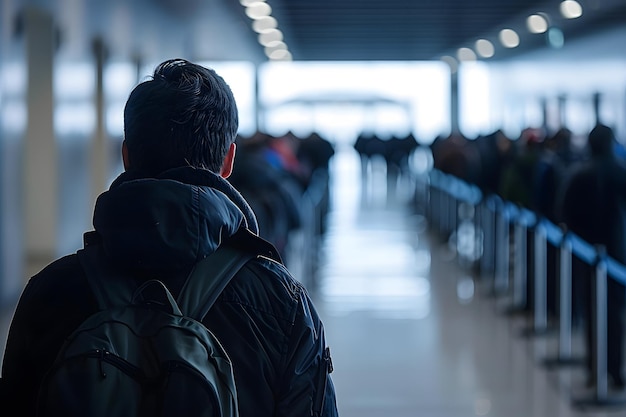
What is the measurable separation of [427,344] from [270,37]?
54.5ft

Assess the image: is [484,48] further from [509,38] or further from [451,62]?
[451,62]

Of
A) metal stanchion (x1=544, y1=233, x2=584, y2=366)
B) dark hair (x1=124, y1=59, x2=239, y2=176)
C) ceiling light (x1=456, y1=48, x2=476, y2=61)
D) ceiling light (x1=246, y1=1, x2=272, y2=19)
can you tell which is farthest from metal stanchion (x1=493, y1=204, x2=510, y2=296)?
ceiling light (x1=456, y1=48, x2=476, y2=61)

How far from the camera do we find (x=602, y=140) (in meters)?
7.80

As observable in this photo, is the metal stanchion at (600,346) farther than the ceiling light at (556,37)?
No

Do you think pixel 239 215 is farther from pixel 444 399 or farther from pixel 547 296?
pixel 547 296

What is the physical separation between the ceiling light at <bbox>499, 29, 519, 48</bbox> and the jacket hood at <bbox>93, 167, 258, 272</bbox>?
70.9 ft

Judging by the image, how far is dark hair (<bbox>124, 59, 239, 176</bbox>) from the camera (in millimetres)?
2199

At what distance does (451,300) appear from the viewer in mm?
11883

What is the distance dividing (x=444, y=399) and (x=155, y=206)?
563 cm

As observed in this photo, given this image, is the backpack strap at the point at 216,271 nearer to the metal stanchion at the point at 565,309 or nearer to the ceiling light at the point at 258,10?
the metal stanchion at the point at 565,309

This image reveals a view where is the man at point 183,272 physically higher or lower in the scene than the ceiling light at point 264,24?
lower

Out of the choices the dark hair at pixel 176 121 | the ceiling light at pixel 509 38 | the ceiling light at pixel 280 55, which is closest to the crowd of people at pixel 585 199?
the dark hair at pixel 176 121

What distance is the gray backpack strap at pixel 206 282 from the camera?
209cm

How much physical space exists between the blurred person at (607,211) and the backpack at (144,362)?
592cm
